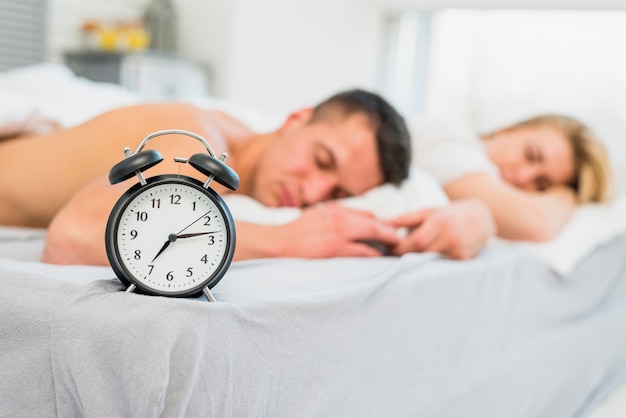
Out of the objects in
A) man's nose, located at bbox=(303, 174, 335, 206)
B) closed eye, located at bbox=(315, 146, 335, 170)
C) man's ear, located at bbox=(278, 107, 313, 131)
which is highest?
man's ear, located at bbox=(278, 107, 313, 131)

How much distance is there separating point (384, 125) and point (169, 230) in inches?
33.1

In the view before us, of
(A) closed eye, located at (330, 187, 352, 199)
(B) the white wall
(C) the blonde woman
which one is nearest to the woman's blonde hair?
(C) the blonde woman

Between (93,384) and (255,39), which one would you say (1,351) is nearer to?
(93,384)

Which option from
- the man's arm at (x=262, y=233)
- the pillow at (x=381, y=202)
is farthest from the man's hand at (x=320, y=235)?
the pillow at (x=381, y=202)

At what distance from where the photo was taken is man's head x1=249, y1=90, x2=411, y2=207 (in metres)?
1.65

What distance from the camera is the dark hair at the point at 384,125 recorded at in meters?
1.69

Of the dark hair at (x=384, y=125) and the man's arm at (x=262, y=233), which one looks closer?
the man's arm at (x=262, y=233)

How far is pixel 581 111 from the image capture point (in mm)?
2742

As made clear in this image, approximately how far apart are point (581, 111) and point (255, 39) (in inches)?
84.1

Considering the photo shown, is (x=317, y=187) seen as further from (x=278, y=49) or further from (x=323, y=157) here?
(x=278, y=49)

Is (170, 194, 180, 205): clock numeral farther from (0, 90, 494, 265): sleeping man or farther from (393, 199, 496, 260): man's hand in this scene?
(393, 199, 496, 260): man's hand

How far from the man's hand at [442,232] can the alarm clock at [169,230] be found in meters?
0.71

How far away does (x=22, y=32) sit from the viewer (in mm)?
4223

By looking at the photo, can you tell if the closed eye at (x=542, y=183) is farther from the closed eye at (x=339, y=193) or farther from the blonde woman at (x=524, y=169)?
the closed eye at (x=339, y=193)
